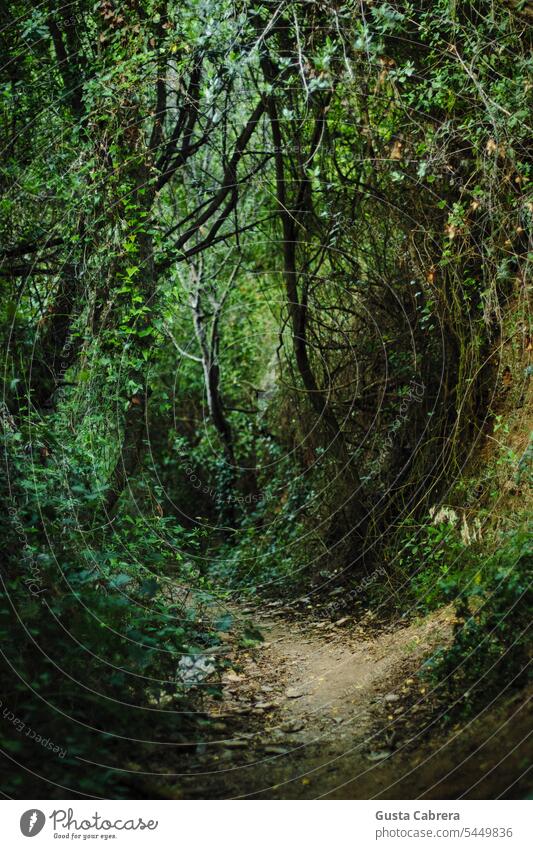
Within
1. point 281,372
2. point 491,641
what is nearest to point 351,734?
point 491,641

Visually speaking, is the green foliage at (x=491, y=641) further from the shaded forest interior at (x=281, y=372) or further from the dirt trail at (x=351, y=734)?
the dirt trail at (x=351, y=734)

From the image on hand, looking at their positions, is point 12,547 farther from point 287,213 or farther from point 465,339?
point 287,213

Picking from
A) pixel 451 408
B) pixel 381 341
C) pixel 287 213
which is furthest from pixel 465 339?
pixel 287 213

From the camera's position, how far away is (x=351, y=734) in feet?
13.8

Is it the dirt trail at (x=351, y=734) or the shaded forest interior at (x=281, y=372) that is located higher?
the shaded forest interior at (x=281, y=372)

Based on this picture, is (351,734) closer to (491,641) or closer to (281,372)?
(491,641)

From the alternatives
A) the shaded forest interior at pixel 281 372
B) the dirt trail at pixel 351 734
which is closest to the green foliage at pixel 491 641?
the shaded forest interior at pixel 281 372

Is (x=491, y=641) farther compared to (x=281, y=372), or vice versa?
(x=281, y=372)

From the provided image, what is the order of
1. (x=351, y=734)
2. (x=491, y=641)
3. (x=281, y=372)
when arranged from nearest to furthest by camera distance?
(x=491, y=641), (x=351, y=734), (x=281, y=372)

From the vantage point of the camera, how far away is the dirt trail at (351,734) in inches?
131

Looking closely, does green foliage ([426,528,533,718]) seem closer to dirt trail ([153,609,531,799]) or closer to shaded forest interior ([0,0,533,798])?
shaded forest interior ([0,0,533,798])

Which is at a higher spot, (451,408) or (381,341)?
(381,341)

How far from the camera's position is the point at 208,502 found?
1065 cm

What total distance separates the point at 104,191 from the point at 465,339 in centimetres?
318
